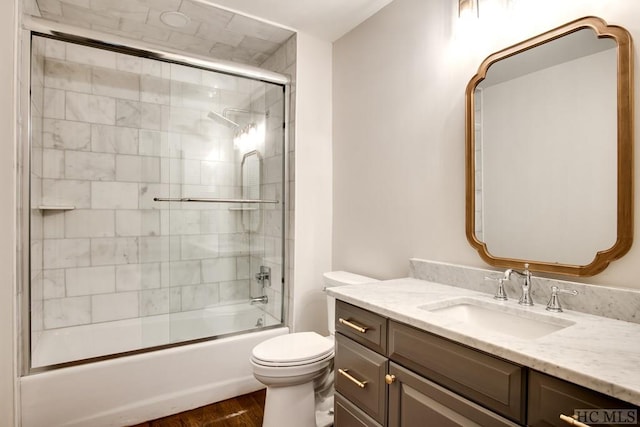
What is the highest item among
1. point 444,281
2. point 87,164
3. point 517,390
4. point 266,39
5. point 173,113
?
point 266,39

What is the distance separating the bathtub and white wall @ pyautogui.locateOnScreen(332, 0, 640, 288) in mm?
964

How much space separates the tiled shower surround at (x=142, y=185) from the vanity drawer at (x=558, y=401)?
1993 millimetres

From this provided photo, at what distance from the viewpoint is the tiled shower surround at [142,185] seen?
245cm

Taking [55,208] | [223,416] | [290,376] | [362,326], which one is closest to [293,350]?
[290,376]

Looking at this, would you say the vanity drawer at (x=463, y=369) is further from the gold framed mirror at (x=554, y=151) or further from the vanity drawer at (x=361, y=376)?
the gold framed mirror at (x=554, y=151)

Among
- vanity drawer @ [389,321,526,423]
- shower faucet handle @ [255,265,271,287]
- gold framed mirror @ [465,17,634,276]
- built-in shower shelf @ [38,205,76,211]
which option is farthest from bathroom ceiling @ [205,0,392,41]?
vanity drawer @ [389,321,526,423]

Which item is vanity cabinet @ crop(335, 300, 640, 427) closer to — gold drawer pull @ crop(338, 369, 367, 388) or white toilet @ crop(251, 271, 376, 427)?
gold drawer pull @ crop(338, 369, 367, 388)

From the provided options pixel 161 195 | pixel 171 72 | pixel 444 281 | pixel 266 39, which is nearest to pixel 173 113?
pixel 171 72

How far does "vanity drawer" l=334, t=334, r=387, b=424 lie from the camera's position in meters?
1.30

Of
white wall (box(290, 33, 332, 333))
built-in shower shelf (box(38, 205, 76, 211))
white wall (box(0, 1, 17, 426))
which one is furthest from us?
white wall (box(290, 33, 332, 333))

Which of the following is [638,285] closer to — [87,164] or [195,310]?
[195,310]

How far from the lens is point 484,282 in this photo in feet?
5.07

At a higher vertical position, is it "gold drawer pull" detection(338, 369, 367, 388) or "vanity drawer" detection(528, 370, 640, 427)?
"vanity drawer" detection(528, 370, 640, 427)

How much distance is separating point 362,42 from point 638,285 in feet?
6.63
